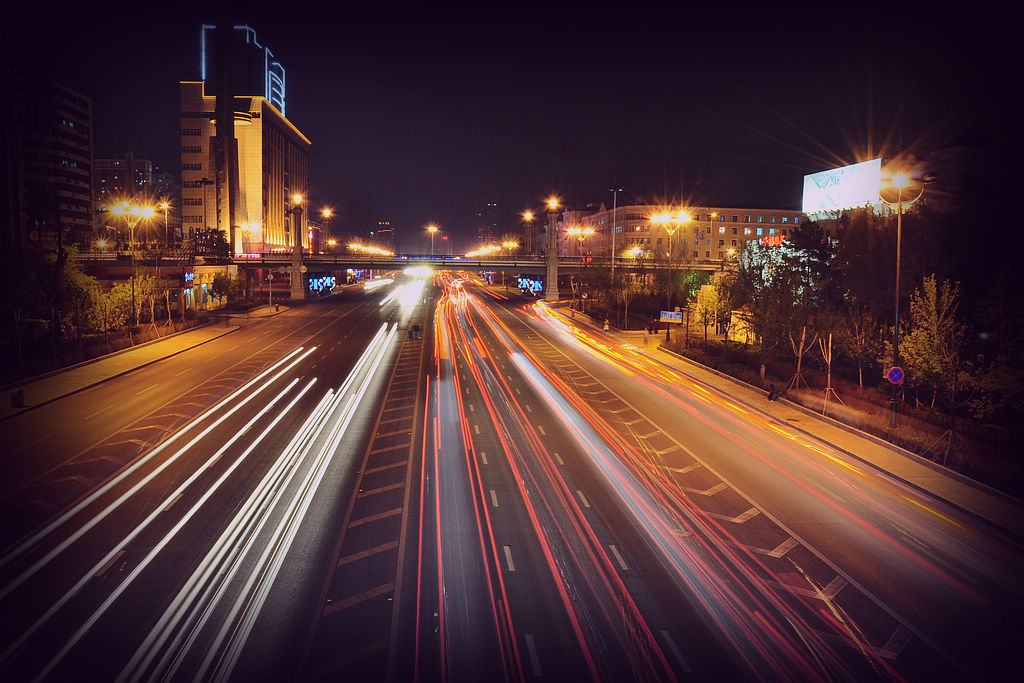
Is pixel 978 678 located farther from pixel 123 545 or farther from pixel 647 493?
A: pixel 123 545

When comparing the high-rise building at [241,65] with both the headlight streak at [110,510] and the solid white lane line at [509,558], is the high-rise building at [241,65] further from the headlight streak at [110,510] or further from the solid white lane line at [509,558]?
the solid white lane line at [509,558]

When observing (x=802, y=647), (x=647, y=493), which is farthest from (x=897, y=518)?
(x=802, y=647)

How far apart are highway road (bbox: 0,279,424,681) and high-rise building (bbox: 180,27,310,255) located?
98142 mm

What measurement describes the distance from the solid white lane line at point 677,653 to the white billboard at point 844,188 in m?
81.6

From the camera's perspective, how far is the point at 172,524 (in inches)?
544

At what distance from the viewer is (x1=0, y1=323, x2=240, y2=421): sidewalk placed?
25875mm

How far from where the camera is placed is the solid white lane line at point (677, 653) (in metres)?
9.16

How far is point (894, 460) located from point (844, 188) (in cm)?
7704

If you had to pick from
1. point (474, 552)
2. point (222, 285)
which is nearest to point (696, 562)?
point (474, 552)

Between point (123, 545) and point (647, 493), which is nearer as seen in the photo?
point (123, 545)

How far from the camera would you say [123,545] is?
41.9 feet

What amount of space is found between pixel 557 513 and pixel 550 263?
8286 cm

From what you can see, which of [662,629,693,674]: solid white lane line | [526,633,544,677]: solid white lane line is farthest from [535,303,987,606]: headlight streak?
[526,633,544,677]: solid white lane line

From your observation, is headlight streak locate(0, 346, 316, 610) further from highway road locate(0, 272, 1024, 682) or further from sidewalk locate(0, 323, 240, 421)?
sidewalk locate(0, 323, 240, 421)
